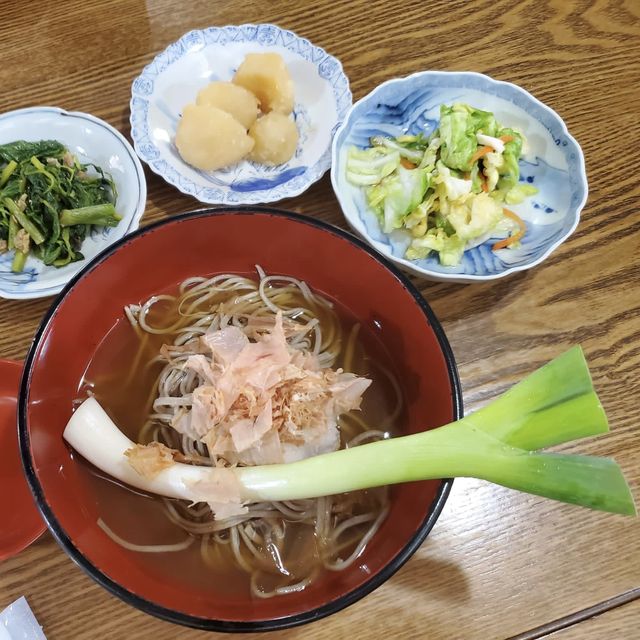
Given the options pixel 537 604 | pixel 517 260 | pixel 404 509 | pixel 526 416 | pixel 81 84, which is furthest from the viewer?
pixel 81 84

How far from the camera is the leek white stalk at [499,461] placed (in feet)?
2.69

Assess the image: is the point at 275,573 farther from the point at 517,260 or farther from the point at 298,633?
the point at 517,260

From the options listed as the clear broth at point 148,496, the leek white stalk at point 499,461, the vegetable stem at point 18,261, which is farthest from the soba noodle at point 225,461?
the vegetable stem at point 18,261

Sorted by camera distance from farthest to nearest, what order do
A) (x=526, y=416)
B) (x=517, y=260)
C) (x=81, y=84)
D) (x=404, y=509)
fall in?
(x=81, y=84) → (x=517, y=260) → (x=404, y=509) → (x=526, y=416)

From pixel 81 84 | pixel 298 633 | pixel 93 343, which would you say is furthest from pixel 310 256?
pixel 81 84

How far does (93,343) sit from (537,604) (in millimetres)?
969

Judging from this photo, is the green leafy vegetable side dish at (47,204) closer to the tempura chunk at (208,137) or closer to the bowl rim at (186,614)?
the tempura chunk at (208,137)

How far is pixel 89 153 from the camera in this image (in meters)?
1.49

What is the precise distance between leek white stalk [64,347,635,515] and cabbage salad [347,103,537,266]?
1.87ft

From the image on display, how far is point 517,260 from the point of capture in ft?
4.56

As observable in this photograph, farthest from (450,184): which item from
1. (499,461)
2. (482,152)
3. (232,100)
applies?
(499,461)

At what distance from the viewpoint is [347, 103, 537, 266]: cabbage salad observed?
141 centimetres

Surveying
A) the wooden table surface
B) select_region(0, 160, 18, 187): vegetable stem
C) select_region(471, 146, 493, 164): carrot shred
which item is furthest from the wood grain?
select_region(0, 160, 18, 187): vegetable stem

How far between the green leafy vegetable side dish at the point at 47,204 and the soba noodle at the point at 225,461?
1.05 feet
